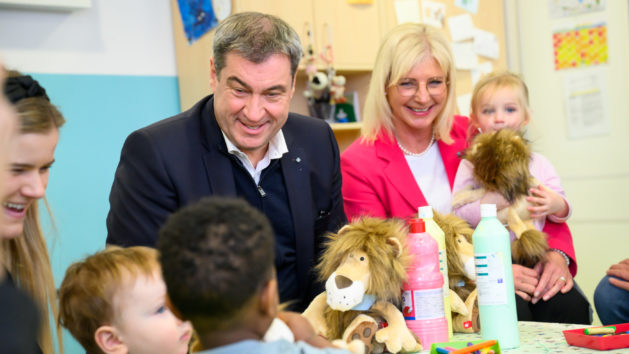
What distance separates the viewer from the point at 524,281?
1938 mm

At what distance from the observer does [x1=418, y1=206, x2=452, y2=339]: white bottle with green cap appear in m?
1.40

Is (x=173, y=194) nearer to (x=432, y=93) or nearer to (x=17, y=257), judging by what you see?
(x=17, y=257)

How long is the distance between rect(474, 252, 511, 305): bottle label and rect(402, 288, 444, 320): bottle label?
0.09m

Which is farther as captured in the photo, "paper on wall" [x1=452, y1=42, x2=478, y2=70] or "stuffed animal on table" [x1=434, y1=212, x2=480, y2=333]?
"paper on wall" [x1=452, y1=42, x2=478, y2=70]

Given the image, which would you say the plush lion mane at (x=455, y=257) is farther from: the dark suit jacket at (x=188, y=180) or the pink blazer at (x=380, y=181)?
the pink blazer at (x=380, y=181)

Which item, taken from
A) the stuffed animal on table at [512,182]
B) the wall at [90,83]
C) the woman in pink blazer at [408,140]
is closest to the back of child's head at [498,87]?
the woman in pink blazer at [408,140]

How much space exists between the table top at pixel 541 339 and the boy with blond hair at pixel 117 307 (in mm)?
552

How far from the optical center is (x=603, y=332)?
50.1 inches

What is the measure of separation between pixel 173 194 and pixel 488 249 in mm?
805

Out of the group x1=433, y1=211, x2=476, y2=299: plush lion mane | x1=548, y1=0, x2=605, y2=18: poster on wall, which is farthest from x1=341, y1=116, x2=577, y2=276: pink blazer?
x1=548, y1=0, x2=605, y2=18: poster on wall

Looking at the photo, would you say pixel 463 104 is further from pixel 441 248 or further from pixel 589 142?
pixel 441 248

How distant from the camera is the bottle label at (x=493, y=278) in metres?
1.31

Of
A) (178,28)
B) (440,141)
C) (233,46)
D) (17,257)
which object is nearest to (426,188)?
(440,141)

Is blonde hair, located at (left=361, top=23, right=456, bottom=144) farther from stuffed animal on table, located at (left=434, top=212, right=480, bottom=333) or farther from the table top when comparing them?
the table top
